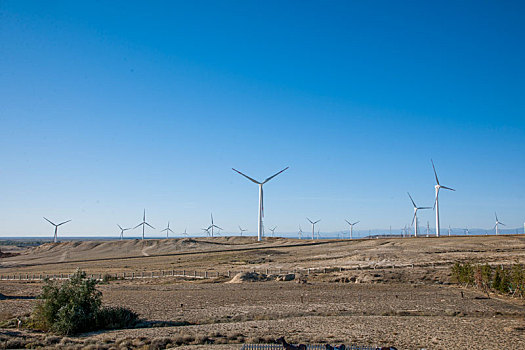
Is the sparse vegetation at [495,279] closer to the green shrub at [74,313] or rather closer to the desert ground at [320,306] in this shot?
the desert ground at [320,306]

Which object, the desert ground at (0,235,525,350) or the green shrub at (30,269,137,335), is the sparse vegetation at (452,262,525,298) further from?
the green shrub at (30,269,137,335)

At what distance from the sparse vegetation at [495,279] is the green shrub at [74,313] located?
117 feet

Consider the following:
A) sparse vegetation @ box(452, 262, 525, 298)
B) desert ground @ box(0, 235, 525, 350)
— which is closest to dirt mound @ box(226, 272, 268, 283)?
desert ground @ box(0, 235, 525, 350)

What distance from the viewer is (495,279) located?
45812mm

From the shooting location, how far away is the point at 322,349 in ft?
72.4

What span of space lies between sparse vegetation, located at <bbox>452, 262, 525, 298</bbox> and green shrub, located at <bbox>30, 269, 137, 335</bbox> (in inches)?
1398

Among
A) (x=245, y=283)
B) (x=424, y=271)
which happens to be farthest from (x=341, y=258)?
(x=245, y=283)

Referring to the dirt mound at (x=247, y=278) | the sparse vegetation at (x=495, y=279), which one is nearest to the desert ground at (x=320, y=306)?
the dirt mound at (x=247, y=278)

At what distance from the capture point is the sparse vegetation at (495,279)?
141ft

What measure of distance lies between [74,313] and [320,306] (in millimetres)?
20484

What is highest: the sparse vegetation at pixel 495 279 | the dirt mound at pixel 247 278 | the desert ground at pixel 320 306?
the sparse vegetation at pixel 495 279

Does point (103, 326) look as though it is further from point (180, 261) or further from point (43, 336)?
point (180, 261)

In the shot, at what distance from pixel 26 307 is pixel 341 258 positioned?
57767 millimetres

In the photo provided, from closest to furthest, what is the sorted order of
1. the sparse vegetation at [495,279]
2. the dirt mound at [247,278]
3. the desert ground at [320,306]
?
the desert ground at [320,306]
the sparse vegetation at [495,279]
the dirt mound at [247,278]
